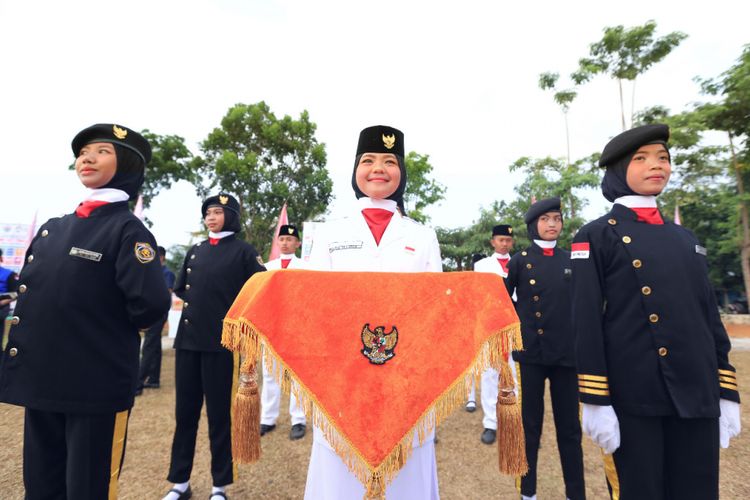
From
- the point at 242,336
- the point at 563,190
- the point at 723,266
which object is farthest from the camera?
the point at 723,266

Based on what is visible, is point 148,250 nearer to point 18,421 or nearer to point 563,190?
point 18,421

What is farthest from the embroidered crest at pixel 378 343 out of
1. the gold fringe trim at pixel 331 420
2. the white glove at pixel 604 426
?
the white glove at pixel 604 426

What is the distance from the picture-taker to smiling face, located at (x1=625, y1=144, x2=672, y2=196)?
2.33 m

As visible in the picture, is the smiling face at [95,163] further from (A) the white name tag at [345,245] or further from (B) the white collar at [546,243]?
A: (B) the white collar at [546,243]

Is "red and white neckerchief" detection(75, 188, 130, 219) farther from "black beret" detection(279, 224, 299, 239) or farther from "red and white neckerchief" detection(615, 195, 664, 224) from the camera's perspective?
"black beret" detection(279, 224, 299, 239)

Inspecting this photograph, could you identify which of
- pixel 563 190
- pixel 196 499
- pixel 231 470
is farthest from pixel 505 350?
pixel 563 190

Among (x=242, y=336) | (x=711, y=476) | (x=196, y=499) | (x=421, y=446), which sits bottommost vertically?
(x=196, y=499)

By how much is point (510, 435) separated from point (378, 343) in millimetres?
842

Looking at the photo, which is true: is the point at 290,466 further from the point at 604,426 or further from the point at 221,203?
the point at 604,426

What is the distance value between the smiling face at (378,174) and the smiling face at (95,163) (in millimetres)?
1630

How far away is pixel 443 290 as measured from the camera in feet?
6.56

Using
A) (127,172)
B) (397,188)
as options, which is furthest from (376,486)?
(127,172)

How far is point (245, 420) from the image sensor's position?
2016 mm

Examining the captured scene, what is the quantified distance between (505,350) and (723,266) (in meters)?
31.7
